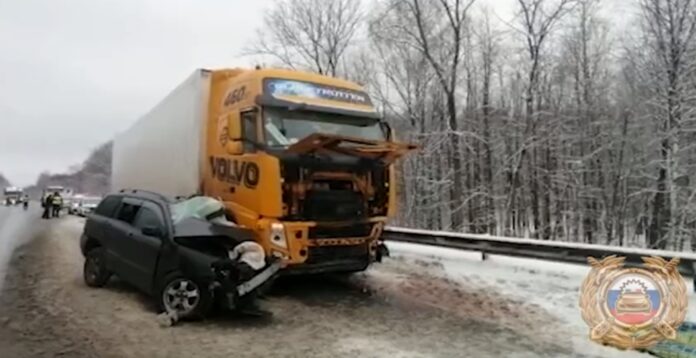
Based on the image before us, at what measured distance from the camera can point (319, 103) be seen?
8.59 metres

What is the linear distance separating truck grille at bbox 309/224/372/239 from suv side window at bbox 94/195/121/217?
3.63 metres

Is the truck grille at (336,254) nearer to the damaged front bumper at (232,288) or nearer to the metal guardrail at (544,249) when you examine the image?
the damaged front bumper at (232,288)

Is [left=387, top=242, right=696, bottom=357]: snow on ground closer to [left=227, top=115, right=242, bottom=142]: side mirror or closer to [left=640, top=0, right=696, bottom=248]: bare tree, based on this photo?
[left=227, top=115, right=242, bottom=142]: side mirror

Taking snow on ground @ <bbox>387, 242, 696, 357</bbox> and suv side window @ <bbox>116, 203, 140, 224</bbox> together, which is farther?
suv side window @ <bbox>116, 203, 140, 224</bbox>

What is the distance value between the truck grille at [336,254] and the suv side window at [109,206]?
143 inches

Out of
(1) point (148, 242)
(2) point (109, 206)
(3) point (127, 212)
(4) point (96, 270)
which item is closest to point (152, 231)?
(1) point (148, 242)

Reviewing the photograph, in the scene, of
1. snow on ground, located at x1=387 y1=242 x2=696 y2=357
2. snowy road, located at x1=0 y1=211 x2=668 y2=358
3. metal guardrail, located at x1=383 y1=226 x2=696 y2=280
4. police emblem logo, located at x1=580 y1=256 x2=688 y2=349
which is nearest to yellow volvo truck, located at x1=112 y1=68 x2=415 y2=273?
snowy road, located at x1=0 y1=211 x2=668 y2=358

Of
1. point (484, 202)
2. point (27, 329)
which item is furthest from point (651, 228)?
point (27, 329)

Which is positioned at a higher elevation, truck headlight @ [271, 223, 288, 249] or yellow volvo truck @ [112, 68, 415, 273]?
yellow volvo truck @ [112, 68, 415, 273]

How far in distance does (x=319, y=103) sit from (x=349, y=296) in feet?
9.87

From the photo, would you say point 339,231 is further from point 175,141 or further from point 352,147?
point 175,141

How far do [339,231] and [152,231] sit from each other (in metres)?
2.57

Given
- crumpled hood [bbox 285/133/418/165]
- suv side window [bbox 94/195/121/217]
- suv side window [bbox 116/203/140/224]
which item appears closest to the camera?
crumpled hood [bbox 285/133/418/165]

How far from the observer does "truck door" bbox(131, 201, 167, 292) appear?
748cm
